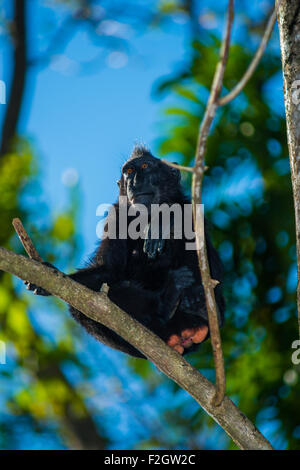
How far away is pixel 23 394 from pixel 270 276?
11.4 ft

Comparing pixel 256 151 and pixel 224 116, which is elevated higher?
pixel 224 116

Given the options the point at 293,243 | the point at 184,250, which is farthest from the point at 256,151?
the point at 184,250

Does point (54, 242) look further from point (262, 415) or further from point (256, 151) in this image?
point (262, 415)

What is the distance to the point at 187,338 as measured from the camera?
3959 mm

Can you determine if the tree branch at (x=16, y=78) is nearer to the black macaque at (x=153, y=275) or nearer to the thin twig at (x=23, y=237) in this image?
the black macaque at (x=153, y=275)

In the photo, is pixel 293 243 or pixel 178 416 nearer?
pixel 293 243

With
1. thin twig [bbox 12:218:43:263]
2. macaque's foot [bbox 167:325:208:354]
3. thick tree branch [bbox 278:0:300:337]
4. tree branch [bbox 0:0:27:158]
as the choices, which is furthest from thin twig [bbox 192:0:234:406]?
tree branch [bbox 0:0:27:158]

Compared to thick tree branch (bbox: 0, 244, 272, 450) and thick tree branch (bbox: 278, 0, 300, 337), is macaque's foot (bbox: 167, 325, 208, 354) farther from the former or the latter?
thick tree branch (bbox: 278, 0, 300, 337)

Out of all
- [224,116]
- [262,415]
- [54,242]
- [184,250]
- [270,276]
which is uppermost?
[224,116]

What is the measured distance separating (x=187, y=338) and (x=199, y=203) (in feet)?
5.79

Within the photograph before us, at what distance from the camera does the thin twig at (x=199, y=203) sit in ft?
6.60

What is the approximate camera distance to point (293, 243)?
19.9ft

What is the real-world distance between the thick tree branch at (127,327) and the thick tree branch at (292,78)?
57 cm

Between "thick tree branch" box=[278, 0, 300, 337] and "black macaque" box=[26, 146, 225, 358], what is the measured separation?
1.32m
